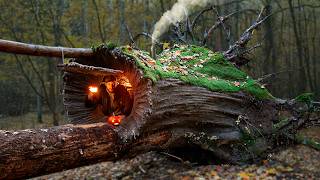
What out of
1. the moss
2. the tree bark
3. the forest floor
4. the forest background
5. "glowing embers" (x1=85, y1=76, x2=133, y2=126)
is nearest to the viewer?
the tree bark

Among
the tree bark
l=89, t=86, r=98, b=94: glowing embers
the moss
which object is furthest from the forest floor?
the moss

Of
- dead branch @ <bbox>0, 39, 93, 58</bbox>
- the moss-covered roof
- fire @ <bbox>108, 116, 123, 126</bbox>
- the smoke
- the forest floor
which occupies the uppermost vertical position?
the smoke

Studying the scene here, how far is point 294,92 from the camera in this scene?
2277 cm

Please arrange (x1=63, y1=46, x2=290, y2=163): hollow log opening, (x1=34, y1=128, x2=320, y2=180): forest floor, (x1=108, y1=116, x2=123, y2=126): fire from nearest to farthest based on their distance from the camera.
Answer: (x1=63, y1=46, x2=290, y2=163): hollow log opening → (x1=108, y1=116, x2=123, y2=126): fire → (x1=34, y1=128, x2=320, y2=180): forest floor

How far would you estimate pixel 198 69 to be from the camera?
7066 millimetres

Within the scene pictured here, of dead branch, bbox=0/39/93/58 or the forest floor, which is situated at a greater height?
dead branch, bbox=0/39/93/58

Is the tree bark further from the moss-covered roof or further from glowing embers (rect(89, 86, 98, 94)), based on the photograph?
glowing embers (rect(89, 86, 98, 94))

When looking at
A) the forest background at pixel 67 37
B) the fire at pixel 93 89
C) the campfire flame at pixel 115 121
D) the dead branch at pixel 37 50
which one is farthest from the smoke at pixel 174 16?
the campfire flame at pixel 115 121

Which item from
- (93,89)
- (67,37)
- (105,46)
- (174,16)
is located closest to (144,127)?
(105,46)

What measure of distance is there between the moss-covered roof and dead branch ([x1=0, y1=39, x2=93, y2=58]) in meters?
0.75

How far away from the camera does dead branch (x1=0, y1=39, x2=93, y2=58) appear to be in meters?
4.67

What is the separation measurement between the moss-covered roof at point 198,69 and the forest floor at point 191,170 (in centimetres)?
164

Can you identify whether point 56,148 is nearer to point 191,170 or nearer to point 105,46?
point 105,46

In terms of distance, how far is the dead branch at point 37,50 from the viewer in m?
4.67
